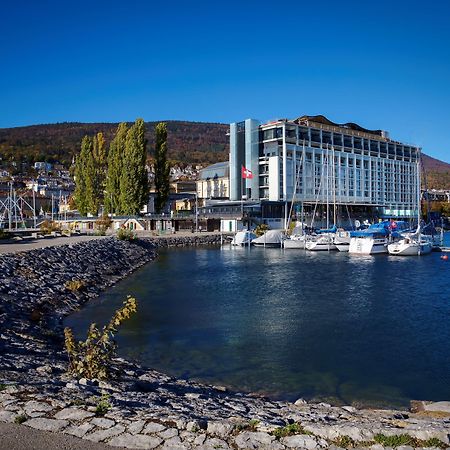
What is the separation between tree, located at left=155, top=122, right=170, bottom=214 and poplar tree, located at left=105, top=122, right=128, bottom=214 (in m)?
5.66

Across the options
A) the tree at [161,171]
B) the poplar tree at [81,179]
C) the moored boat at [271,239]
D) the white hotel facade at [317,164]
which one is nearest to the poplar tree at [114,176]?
the tree at [161,171]

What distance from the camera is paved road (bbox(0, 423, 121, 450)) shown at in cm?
622

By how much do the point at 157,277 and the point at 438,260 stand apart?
28882 millimetres

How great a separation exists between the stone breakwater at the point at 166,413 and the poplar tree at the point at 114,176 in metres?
61.0

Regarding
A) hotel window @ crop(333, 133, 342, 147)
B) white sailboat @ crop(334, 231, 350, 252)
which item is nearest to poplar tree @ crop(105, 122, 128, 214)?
white sailboat @ crop(334, 231, 350, 252)

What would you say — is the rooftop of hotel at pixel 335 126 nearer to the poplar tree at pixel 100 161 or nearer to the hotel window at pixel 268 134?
the hotel window at pixel 268 134

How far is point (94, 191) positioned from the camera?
3187 inches

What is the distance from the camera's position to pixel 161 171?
76.1 m

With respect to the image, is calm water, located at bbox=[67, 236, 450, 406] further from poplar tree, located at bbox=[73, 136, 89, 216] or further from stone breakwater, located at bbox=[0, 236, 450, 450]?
poplar tree, located at bbox=[73, 136, 89, 216]

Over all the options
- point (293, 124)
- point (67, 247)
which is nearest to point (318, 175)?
point (293, 124)

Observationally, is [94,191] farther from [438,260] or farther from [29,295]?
[29,295]

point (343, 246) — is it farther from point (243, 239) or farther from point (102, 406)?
point (102, 406)

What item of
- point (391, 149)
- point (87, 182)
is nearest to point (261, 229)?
point (87, 182)

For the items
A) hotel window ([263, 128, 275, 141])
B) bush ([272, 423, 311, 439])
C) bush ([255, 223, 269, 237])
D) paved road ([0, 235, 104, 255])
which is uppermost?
hotel window ([263, 128, 275, 141])
